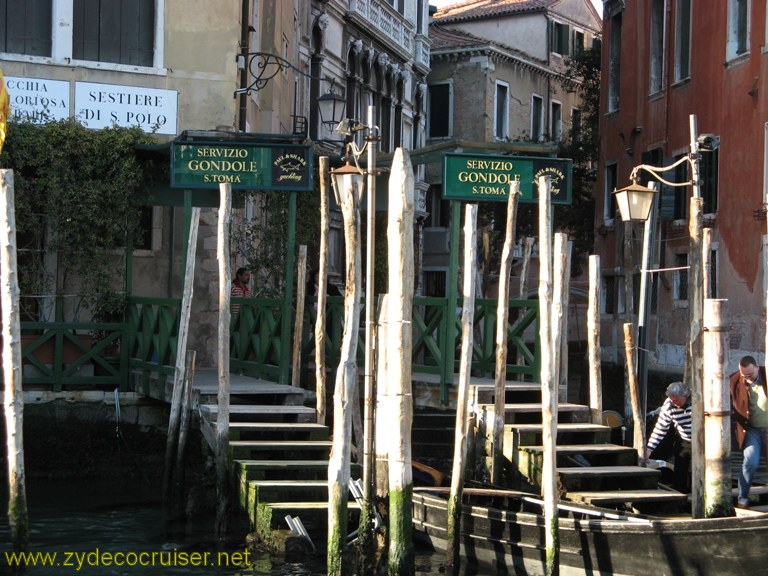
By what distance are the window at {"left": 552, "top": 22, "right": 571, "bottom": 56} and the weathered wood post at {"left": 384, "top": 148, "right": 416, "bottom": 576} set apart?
28254mm

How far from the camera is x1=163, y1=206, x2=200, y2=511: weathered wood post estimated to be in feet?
39.4

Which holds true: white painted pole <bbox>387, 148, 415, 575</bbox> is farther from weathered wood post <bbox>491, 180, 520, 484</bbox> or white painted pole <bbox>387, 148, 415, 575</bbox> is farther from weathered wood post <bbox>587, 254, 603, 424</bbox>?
weathered wood post <bbox>587, 254, 603, 424</bbox>

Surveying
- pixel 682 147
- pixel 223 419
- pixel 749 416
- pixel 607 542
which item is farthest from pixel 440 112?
pixel 607 542

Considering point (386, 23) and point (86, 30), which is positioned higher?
point (386, 23)

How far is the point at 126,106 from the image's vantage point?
14.7 meters

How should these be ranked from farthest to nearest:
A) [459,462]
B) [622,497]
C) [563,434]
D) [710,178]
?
[710,178]
[563,434]
[622,497]
[459,462]

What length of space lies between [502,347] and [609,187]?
1506 cm

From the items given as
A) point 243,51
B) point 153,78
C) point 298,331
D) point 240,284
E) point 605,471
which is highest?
point 243,51

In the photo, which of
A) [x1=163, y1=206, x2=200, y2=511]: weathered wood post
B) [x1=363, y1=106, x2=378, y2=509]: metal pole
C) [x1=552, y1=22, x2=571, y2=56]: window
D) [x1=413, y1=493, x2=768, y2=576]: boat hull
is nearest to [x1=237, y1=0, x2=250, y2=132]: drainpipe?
[x1=163, y1=206, x2=200, y2=511]: weathered wood post

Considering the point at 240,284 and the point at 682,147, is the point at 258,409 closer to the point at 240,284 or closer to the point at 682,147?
the point at 240,284

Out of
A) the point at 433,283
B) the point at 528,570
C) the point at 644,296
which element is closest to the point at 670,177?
the point at 644,296

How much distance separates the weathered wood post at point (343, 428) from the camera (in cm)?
967

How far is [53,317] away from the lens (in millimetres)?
14469

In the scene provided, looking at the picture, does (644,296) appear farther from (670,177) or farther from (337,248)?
(337,248)
